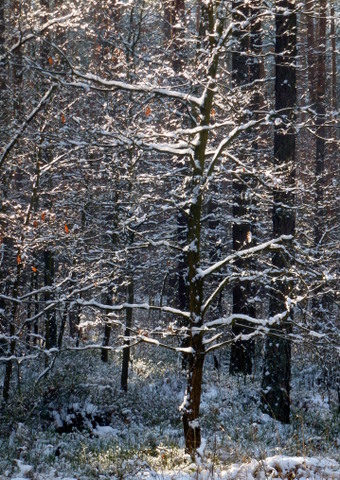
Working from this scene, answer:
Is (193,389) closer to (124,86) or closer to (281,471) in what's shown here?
(281,471)

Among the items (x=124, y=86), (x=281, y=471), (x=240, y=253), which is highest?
(x=124, y=86)

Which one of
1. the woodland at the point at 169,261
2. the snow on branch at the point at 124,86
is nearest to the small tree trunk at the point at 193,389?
the woodland at the point at 169,261

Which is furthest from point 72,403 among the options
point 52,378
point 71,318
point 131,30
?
point 71,318

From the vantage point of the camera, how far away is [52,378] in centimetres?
1198

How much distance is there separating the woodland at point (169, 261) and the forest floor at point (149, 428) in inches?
1.8

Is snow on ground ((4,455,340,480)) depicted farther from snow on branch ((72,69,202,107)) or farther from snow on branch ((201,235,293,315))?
snow on branch ((72,69,202,107))

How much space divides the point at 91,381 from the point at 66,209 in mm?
5222

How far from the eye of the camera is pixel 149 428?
Result: 1058 cm

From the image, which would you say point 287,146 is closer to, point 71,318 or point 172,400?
point 172,400

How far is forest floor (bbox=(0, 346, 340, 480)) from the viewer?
6.00 m

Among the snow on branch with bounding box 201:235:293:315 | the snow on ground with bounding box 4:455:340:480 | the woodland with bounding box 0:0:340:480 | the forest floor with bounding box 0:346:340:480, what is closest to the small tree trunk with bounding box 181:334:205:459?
the woodland with bounding box 0:0:340:480

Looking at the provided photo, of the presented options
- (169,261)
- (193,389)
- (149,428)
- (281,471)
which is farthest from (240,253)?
(169,261)

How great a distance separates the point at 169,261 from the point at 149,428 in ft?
13.2

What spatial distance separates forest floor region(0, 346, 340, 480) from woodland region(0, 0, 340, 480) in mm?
44
